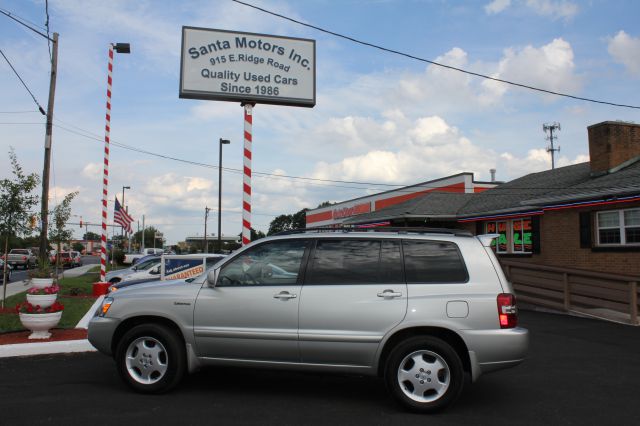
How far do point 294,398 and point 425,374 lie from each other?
1.41 m

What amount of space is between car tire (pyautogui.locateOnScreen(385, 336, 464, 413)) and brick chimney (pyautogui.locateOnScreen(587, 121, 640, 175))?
1543 cm

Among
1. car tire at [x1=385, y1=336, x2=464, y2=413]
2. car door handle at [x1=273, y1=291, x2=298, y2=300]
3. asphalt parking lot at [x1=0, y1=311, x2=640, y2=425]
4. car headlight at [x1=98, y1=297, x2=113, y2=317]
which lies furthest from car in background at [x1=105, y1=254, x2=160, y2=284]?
car tire at [x1=385, y1=336, x2=464, y2=413]

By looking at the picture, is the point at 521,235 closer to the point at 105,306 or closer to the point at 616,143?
the point at 616,143

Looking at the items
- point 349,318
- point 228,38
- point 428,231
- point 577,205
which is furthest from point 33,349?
point 577,205

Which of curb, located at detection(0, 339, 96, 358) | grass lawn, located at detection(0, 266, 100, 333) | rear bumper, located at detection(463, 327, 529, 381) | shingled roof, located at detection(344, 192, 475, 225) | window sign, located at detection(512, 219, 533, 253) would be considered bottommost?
curb, located at detection(0, 339, 96, 358)

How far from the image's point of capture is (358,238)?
559 centimetres

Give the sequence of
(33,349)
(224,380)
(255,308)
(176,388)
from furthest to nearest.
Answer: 1. (33,349)
2. (224,380)
3. (176,388)
4. (255,308)

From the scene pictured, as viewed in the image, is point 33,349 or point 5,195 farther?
point 5,195

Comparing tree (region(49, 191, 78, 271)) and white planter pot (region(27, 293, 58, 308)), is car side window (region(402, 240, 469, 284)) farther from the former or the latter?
tree (region(49, 191, 78, 271))

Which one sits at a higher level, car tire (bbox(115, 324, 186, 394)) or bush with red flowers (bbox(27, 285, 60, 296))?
bush with red flowers (bbox(27, 285, 60, 296))

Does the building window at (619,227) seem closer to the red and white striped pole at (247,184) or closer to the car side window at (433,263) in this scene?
the red and white striped pole at (247,184)

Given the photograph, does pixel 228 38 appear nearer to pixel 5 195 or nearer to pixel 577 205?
pixel 5 195

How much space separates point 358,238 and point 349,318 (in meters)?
0.85

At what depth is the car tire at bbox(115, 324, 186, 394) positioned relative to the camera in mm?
5578
